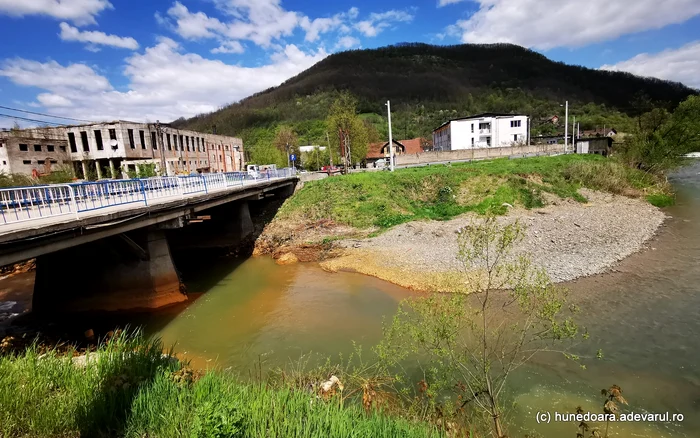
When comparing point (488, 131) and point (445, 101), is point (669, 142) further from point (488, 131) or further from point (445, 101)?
point (445, 101)

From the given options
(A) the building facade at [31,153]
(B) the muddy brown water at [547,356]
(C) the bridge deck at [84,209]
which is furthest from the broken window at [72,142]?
(C) the bridge deck at [84,209]

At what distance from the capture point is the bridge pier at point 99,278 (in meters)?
14.6

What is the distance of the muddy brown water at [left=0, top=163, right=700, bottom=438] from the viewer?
25.3 ft

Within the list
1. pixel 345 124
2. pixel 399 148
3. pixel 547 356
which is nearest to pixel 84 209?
pixel 547 356

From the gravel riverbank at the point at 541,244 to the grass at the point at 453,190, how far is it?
225cm

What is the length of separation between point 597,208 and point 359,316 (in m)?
25.0

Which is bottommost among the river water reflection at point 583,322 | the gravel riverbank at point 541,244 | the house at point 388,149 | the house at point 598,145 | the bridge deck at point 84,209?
the river water reflection at point 583,322

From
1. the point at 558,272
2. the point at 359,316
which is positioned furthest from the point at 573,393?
the point at 558,272

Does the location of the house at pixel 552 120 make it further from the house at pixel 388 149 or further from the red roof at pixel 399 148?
the red roof at pixel 399 148

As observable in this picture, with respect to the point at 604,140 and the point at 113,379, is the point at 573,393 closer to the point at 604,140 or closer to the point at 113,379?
the point at 113,379

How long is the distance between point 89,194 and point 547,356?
16430 mm

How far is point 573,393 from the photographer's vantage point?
7922mm

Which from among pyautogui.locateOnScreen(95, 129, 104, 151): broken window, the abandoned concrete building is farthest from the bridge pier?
pyautogui.locateOnScreen(95, 129, 104, 151): broken window

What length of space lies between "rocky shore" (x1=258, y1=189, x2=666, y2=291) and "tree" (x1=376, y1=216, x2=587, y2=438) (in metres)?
4.08
